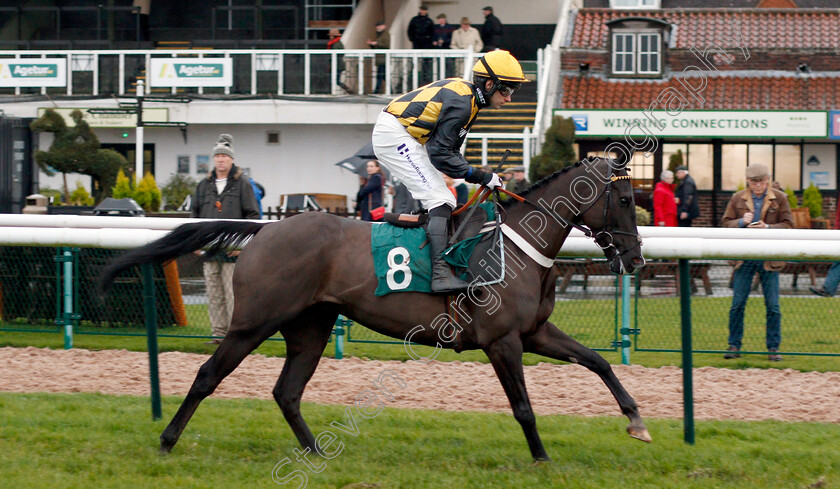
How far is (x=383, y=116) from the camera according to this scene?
17.1ft

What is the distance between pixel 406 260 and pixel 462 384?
2.14 metres

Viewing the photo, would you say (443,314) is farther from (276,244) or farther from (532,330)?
(276,244)

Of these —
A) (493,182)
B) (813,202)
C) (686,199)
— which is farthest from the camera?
→ (813,202)

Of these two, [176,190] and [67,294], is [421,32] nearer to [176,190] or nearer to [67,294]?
[176,190]

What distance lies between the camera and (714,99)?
69.1 feet

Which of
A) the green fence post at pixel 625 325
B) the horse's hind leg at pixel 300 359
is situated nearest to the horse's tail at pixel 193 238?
the horse's hind leg at pixel 300 359

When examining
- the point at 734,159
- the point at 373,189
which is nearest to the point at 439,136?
the point at 373,189

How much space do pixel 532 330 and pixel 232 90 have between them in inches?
705

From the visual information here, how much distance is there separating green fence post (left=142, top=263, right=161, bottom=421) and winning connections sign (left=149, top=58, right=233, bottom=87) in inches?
656

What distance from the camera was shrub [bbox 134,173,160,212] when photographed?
627 inches

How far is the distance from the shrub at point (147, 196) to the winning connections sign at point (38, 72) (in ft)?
22.3

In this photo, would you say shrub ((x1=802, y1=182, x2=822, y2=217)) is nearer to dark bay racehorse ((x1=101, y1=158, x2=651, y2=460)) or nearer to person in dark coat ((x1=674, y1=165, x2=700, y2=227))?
person in dark coat ((x1=674, y1=165, x2=700, y2=227))

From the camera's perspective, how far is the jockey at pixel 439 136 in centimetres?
488

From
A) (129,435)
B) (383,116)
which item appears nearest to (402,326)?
(383,116)
